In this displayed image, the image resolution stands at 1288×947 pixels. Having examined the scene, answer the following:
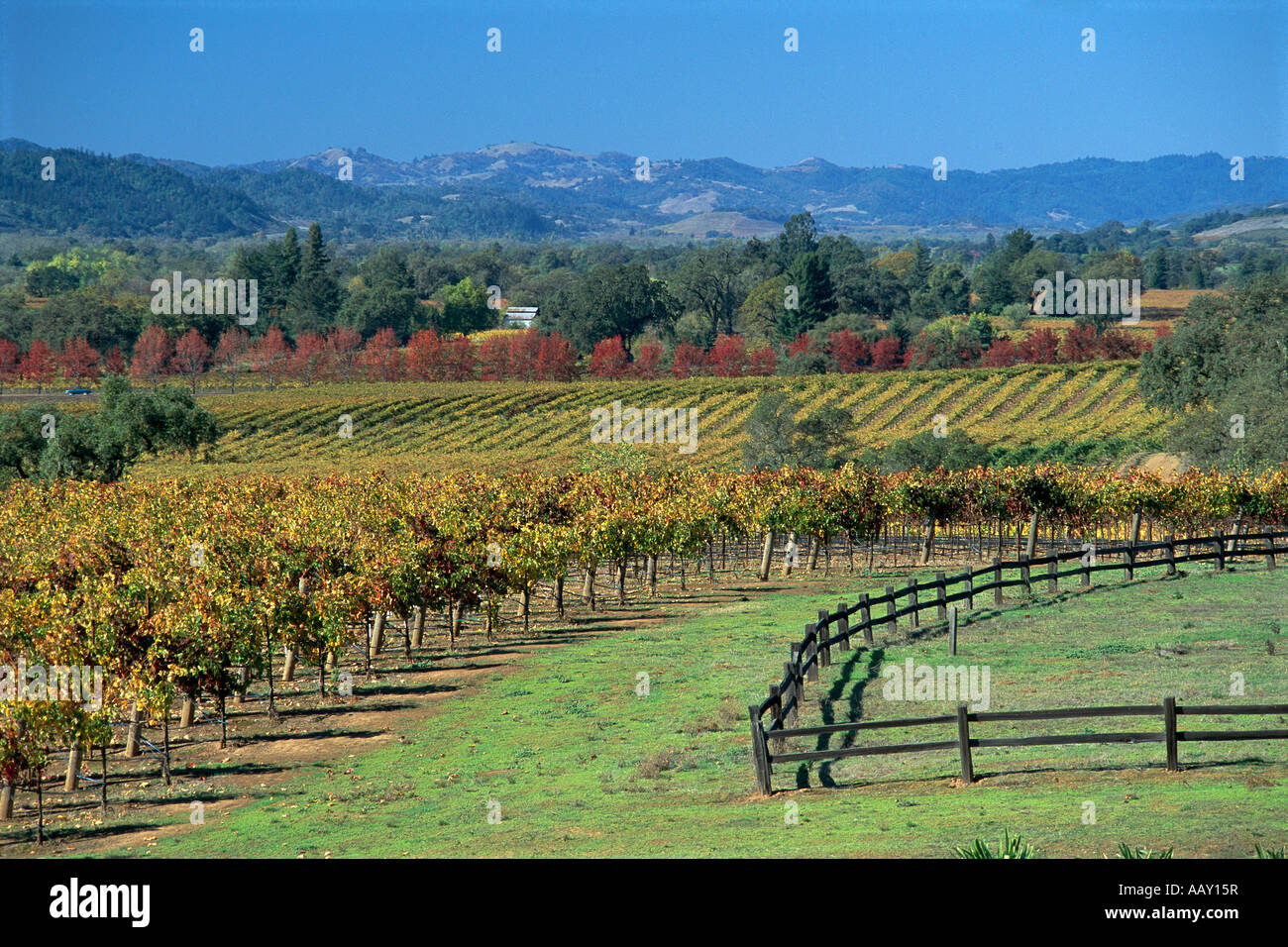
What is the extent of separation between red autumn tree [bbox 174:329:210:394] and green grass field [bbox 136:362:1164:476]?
14.1 meters

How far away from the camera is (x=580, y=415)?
365 feet

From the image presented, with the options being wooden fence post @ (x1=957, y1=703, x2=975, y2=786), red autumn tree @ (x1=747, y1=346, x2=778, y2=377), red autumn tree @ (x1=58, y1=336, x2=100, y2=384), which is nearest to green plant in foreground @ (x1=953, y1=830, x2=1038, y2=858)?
wooden fence post @ (x1=957, y1=703, x2=975, y2=786)

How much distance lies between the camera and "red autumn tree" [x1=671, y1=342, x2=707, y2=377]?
13612cm

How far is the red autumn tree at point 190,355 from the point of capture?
138 m

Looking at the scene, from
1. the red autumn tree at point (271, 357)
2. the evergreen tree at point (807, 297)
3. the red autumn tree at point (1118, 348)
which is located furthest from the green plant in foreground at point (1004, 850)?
the evergreen tree at point (807, 297)

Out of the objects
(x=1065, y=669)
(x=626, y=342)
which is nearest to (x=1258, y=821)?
(x=1065, y=669)

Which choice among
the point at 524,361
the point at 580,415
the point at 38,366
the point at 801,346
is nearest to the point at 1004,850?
the point at 580,415

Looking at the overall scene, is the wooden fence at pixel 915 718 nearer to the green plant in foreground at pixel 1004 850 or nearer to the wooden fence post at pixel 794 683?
the wooden fence post at pixel 794 683

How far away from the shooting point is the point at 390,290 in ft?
637

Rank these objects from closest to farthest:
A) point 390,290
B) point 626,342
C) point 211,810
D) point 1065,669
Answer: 1. point 211,810
2. point 1065,669
3. point 626,342
4. point 390,290

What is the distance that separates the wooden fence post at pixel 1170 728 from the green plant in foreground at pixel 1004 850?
159 inches
